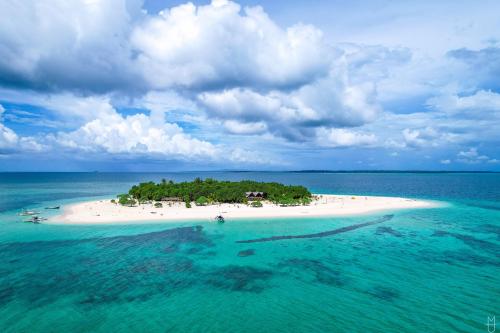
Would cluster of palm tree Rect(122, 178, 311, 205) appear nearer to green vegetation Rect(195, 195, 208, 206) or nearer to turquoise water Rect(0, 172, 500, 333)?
green vegetation Rect(195, 195, 208, 206)

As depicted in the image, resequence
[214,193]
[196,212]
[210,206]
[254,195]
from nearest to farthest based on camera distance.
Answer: [196,212], [210,206], [214,193], [254,195]

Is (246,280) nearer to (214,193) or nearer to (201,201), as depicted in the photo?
(201,201)

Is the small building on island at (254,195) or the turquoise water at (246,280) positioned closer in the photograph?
the turquoise water at (246,280)

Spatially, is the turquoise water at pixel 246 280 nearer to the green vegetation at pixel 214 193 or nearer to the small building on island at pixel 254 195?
the green vegetation at pixel 214 193

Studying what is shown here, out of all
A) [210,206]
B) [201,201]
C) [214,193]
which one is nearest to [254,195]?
[214,193]

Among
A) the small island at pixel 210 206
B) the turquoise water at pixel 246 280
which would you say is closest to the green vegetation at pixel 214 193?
the small island at pixel 210 206

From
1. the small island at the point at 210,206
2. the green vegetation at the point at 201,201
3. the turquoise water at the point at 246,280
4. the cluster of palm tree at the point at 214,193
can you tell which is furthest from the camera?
the cluster of palm tree at the point at 214,193

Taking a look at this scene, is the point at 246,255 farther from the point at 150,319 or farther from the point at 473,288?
the point at 473,288
